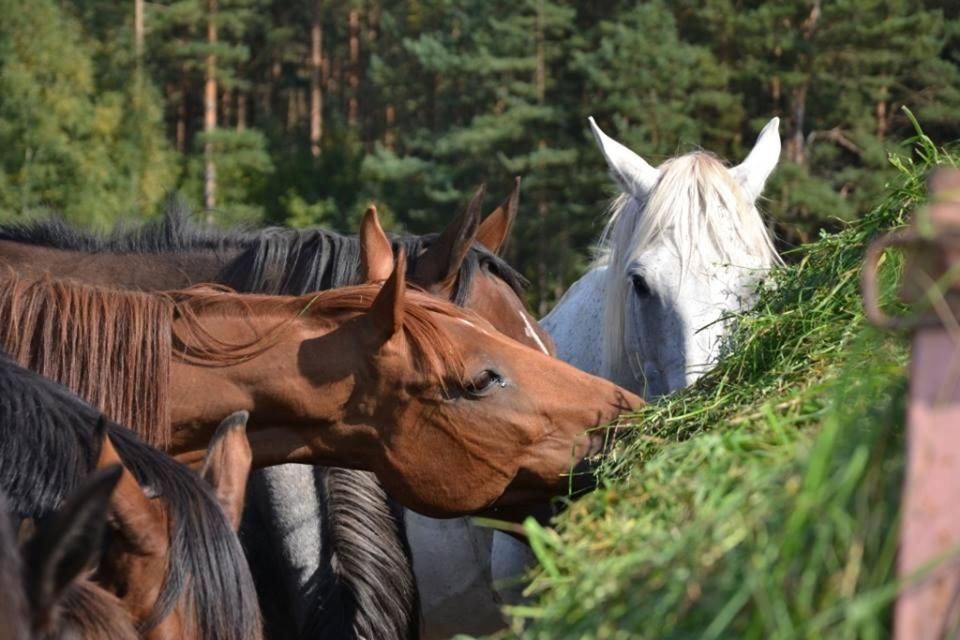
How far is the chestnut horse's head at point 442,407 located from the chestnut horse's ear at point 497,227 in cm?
186

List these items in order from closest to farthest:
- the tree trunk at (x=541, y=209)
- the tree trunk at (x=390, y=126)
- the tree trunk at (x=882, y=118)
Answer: the tree trunk at (x=882, y=118), the tree trunk at (x=541, y=209), the tree trunk at (x=390, y=126)

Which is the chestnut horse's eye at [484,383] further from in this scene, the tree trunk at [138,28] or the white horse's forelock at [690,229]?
the tree trunk at [138,28]

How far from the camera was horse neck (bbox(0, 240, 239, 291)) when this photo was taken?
17.4 ft

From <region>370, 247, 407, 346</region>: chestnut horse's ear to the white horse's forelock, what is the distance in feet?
4.74

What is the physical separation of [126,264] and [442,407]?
1958 mm

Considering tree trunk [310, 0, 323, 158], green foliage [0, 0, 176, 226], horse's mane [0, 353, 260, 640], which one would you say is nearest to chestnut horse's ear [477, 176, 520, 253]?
horse's mane [0, 353, 260, 640]

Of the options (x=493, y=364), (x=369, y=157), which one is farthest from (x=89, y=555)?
(x=369, y=157)

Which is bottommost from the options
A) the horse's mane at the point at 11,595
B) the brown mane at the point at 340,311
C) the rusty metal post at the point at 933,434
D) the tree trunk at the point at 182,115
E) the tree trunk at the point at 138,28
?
the tree trunk at the point at 182,115

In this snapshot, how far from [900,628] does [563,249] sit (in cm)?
3389

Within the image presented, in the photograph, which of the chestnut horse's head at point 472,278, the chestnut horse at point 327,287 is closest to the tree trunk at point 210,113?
the chestnut horse at point 327,287

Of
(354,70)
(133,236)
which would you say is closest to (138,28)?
(354,70)

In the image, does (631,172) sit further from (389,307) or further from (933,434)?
(933,434)

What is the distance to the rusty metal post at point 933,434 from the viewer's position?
1.75 meters

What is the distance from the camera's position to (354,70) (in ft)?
174
